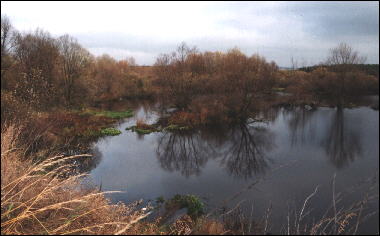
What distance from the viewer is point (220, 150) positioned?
16375mm

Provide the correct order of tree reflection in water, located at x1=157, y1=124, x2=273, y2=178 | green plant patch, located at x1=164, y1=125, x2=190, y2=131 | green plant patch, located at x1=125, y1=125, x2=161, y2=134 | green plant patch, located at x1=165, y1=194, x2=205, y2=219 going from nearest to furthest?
green plant patch, located at x1=165, y1=194, x2=205, y2=219 < tree reflection in water, located at x1=157, y1=124, x2=273, y2=178 < green plant patch, located at x1=125, y1=125, x2=161, y2=134 < green plant patch, located at x1=164, y1=125, x2=190, y2=131

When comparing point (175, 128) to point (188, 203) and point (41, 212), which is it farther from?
point (41, 212)

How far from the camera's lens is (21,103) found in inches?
522

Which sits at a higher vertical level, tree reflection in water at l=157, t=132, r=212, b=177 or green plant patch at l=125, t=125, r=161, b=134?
green plant patch at l=125, t=125, r=161, b=134

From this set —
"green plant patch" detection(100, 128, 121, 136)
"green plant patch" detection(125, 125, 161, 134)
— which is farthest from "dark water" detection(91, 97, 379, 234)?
"green plant patch" detection(125, 125, 161, 134)

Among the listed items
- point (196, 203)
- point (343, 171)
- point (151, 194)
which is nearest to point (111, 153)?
point (151, 194)

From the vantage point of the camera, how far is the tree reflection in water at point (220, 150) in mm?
13715

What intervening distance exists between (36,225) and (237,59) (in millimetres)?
24691

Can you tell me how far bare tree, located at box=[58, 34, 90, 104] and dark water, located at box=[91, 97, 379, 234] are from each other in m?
8.24

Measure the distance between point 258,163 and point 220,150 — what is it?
108 inches

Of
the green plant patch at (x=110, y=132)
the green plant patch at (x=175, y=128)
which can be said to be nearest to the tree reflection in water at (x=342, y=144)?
the green plant patch at (x=175, y=128)

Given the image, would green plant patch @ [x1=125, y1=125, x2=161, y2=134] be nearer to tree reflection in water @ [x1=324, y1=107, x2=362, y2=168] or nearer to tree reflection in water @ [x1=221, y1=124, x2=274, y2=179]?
tree reflection in water @ [x1=221, y1=124, x2=274, y2=179]

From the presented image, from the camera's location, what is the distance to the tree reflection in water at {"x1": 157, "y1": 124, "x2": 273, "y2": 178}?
13.7m

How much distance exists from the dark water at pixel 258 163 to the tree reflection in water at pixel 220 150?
0.16 ft
